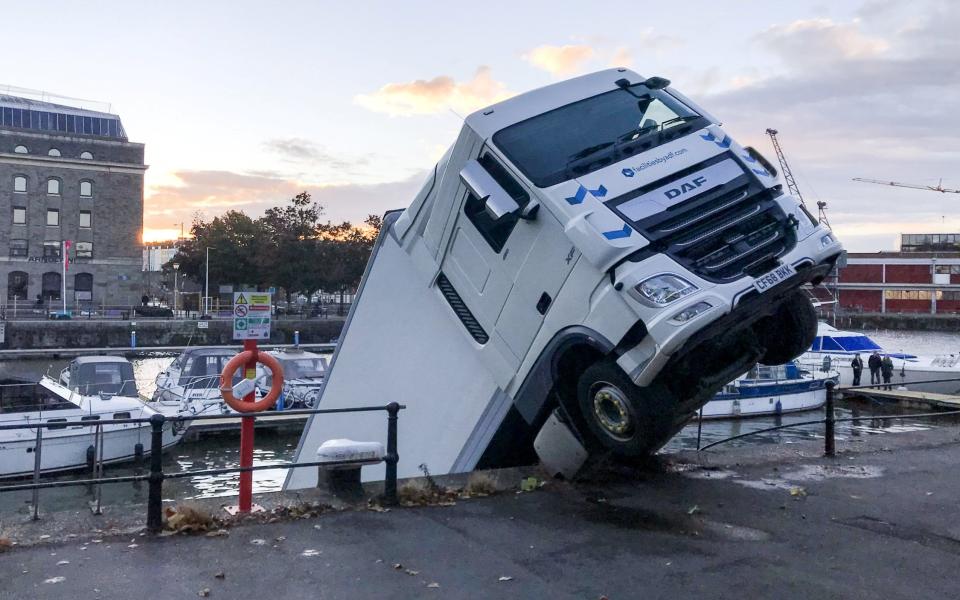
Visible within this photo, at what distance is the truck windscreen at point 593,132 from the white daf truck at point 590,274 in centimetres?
2

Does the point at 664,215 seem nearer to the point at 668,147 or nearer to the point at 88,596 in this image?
the point at 668,147

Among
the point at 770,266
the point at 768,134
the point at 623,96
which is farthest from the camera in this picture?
the point at 768,134

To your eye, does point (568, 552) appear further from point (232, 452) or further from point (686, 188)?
point (232, 452)

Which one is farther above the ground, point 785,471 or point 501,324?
point 501,324

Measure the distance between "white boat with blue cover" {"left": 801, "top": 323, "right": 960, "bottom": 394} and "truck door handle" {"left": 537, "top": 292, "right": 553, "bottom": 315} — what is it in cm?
2880

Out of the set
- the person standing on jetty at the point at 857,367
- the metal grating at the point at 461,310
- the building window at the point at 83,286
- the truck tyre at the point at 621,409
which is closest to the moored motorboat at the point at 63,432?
the metal grating at the point at 461,310

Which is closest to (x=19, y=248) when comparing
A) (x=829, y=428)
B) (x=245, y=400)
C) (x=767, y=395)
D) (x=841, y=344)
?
(x=767, y=395)

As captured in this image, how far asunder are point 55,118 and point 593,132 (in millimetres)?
82845

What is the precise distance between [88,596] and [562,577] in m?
2.93

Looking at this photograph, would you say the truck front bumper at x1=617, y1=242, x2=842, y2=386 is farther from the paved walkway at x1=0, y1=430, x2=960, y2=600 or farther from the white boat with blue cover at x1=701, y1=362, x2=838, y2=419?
the white boat with blue cover at x1=701, y1=362, x2=838, y2=419

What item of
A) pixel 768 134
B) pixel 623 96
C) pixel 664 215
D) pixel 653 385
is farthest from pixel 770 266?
pixel 768 134

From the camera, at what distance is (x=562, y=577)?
17.8 feet

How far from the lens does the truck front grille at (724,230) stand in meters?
6.51

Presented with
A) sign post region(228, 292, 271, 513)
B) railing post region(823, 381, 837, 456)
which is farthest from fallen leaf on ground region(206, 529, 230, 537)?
railing post region(823, 381, 837, 456)
